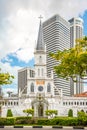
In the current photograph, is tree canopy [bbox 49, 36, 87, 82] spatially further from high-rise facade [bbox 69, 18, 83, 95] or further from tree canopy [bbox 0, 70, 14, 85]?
high-rise facade [bbox 69, 18, 83, 95]

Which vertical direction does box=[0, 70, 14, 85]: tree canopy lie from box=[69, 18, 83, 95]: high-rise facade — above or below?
below

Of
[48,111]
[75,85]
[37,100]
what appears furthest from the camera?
[75,85]

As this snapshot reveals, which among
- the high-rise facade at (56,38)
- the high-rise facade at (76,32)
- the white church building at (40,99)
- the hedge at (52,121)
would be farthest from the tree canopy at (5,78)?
the high-rise facade at (76,32)

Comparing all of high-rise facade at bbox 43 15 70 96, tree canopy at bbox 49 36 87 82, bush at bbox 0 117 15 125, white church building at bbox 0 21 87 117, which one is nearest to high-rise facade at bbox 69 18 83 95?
high-rise facade at bbox 43 15 70 96

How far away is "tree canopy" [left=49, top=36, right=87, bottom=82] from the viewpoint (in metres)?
30.8

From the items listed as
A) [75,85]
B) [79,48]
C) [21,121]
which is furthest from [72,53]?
[75,85]

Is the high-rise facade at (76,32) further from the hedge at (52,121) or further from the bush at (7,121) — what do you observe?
the bush at (7,121)

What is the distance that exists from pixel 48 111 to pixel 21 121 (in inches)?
1147

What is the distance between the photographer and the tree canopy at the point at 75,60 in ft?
101

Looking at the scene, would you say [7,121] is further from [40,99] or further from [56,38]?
[56,38]

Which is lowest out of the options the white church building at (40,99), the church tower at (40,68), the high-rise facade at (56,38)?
the white church building at (40,99)

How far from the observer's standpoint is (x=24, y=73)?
178500 mm

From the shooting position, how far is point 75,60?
31.2m

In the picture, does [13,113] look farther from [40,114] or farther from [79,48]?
[79,48]
